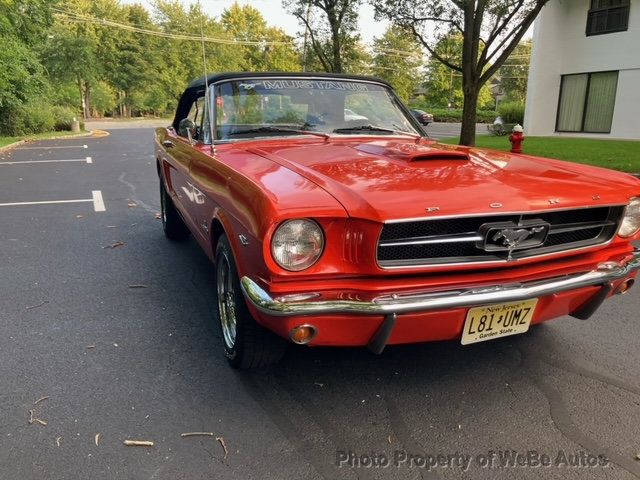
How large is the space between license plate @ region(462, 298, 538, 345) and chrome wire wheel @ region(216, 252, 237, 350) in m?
1.21

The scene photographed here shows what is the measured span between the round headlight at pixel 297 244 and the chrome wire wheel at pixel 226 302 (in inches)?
27.1

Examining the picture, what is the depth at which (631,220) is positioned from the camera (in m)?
2.78

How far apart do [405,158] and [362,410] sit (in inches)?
51.7

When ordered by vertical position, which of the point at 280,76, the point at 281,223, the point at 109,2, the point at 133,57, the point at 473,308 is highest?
the point at 109,2

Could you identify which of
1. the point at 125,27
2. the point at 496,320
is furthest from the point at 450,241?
the point at 125,27

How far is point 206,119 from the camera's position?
3.64 m

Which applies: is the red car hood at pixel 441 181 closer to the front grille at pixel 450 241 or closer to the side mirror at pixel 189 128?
the front grille at pixel 450 241

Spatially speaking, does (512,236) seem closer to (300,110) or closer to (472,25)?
(300,110)

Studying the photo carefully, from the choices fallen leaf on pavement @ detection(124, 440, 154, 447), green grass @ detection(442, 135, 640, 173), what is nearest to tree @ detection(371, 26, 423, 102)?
green grass @ detection(442, 135, 640, 173)

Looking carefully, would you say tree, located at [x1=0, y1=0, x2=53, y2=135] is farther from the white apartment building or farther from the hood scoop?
the white apartment building

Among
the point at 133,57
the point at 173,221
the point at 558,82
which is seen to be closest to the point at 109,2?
the point at 133,57

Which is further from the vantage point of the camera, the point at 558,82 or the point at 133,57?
the point at 133,57

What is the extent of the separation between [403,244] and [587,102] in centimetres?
1886

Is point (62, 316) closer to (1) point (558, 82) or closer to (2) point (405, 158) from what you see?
(2) point (405, 158)
